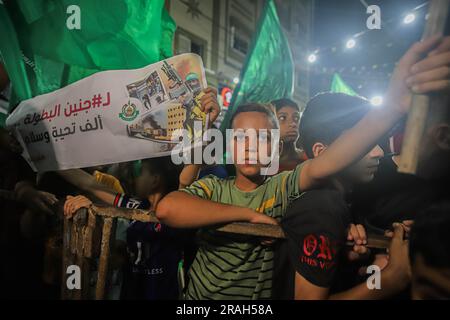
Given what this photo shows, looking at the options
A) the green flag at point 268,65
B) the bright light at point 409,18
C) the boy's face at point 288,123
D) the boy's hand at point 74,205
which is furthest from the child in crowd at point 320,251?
the bright light at point 409,18

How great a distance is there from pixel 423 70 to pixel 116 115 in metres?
1.80

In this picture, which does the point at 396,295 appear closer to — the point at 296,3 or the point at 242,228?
the point at 242,228

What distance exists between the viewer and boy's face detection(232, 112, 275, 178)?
1.57 m

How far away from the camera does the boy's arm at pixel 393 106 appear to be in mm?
806

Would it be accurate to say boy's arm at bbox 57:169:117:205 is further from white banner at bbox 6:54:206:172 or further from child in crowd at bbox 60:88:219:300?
white banner at bbox 6:54:206:172

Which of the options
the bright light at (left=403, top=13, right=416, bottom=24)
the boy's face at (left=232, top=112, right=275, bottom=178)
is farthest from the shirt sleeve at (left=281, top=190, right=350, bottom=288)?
the bright light at (left=403, top=13, right=416, bottom=24)

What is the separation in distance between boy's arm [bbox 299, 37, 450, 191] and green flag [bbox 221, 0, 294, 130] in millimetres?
2945

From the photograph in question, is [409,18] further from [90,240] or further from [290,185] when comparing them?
[90,240]

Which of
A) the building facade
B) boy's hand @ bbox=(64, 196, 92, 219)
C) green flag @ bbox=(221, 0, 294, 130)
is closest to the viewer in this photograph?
boy's hand @ bbox=(64, 196, 92, 219)

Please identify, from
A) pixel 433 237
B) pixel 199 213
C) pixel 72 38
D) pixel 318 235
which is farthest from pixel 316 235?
pixel 72 38

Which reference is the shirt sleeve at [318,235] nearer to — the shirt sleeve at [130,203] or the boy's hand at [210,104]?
the boy's hand at [210,104]
